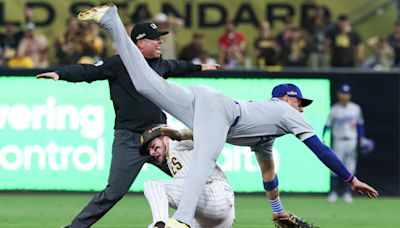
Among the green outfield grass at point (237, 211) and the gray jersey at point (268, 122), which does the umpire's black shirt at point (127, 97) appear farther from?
the green outfield grass at point (237, 211)

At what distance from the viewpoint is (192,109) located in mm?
9641

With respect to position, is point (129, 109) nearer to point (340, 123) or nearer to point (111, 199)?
point (111, 199)

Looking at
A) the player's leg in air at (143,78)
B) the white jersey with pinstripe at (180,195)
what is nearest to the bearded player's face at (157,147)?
the white jersey with pinstripe at (180,195)

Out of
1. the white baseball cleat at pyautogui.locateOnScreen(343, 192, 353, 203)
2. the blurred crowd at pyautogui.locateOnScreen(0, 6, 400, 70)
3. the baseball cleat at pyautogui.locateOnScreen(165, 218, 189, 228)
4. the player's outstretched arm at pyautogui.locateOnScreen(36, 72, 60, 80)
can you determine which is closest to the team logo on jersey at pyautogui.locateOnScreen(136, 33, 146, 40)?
the player's outstretched arm at pyautogui.locateOnScreen(36, 72, 60, 80)

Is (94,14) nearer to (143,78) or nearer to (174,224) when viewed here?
(143,78)

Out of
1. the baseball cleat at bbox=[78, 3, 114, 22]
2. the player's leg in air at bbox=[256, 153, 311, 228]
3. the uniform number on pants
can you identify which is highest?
the baseball cleat at bbox=[78, 3, 114, 22]

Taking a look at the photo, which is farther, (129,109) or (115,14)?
(129,109)

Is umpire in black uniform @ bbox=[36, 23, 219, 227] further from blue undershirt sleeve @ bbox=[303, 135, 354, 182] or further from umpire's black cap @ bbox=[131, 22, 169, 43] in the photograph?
blue undershirt sleeve @ bbox=[303, 135, 354, 182]

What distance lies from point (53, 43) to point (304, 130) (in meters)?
13.7

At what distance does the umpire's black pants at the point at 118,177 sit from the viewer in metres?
10.9

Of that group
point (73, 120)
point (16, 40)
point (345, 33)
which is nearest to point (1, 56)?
point (16, 40)

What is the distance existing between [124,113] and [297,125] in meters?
2.35

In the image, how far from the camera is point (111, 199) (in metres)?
10.9

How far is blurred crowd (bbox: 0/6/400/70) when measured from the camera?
20922 mm
